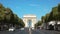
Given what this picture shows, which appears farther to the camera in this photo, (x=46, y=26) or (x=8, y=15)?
(x=46, y=26)

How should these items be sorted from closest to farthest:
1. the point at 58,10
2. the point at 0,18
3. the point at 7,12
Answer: the point at 58,10
the point at 0,18
the point at 7,12

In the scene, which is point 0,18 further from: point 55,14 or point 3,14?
point 55,14

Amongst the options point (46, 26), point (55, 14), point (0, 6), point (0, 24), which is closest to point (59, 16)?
point (55, 14)

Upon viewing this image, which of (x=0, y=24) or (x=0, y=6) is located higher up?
(x=0, y=6)

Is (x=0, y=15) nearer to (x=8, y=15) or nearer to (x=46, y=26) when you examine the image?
(x=8, y=15)

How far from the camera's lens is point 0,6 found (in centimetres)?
9150

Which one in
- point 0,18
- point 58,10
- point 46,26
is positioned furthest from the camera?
point 46,26

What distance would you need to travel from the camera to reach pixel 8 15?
100 m

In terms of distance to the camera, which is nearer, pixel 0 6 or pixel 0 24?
pixel 0 6

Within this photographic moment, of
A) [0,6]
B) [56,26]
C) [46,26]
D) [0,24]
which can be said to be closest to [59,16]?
[56,26]

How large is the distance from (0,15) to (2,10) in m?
4.86

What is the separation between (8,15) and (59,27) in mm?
25576

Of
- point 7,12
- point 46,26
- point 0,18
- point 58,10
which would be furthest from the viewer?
point 46,26

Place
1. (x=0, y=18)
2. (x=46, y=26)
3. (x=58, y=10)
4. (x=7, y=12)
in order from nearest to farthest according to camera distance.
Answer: (x=58, y=10) → (x=0, y=18) → (x=7, y=12) → (x=46, y=26)
